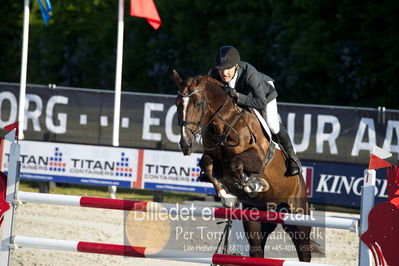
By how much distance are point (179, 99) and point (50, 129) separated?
23.3 feet

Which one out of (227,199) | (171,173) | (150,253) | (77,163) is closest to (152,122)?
(171,173)

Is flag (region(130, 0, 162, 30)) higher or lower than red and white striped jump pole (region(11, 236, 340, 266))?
higher

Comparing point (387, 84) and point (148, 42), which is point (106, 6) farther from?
point (387, 84)

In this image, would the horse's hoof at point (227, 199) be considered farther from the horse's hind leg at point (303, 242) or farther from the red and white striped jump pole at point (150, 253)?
the red and white striped jump pole at point (150, 253)

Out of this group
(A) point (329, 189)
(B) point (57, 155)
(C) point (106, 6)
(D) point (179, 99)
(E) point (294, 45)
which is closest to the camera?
(D) point (179, 99)

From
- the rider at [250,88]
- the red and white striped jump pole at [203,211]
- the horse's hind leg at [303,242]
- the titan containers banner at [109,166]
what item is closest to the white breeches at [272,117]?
the rider at [250,88]

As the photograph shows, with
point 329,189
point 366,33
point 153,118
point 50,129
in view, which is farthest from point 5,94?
point 366,33

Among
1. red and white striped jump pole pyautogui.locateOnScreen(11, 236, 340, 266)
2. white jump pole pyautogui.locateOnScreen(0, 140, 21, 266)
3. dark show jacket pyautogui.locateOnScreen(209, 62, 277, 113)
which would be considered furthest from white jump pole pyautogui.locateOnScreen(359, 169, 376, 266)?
white jump pole pyautogui.locateOnScreen(0, 140, 21, 266)

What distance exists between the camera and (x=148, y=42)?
2388cm

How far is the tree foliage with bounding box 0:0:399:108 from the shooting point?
17828mm

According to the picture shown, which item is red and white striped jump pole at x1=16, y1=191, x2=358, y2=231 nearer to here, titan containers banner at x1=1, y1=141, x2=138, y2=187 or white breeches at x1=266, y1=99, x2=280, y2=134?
white breeches at x1=266, y1=99, x2=280, y2=134

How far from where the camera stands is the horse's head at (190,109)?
18.6 ft

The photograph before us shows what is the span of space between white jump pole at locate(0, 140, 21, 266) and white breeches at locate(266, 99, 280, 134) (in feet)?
8.30

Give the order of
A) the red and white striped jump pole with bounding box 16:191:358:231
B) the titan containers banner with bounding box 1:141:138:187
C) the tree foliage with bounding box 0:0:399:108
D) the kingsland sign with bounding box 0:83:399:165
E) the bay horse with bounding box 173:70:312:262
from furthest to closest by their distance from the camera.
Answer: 1. the tree foliage with bounding box 0:0:399:108
2. the titan containers banner with bounding box 1:141:138:187
3. the kingsland sign with bounding box 0:83:399:165
4. the bay horse with bounding box 173:70:312:262
5. the red and white striped jump pole with bounding box 16:191:358:231
